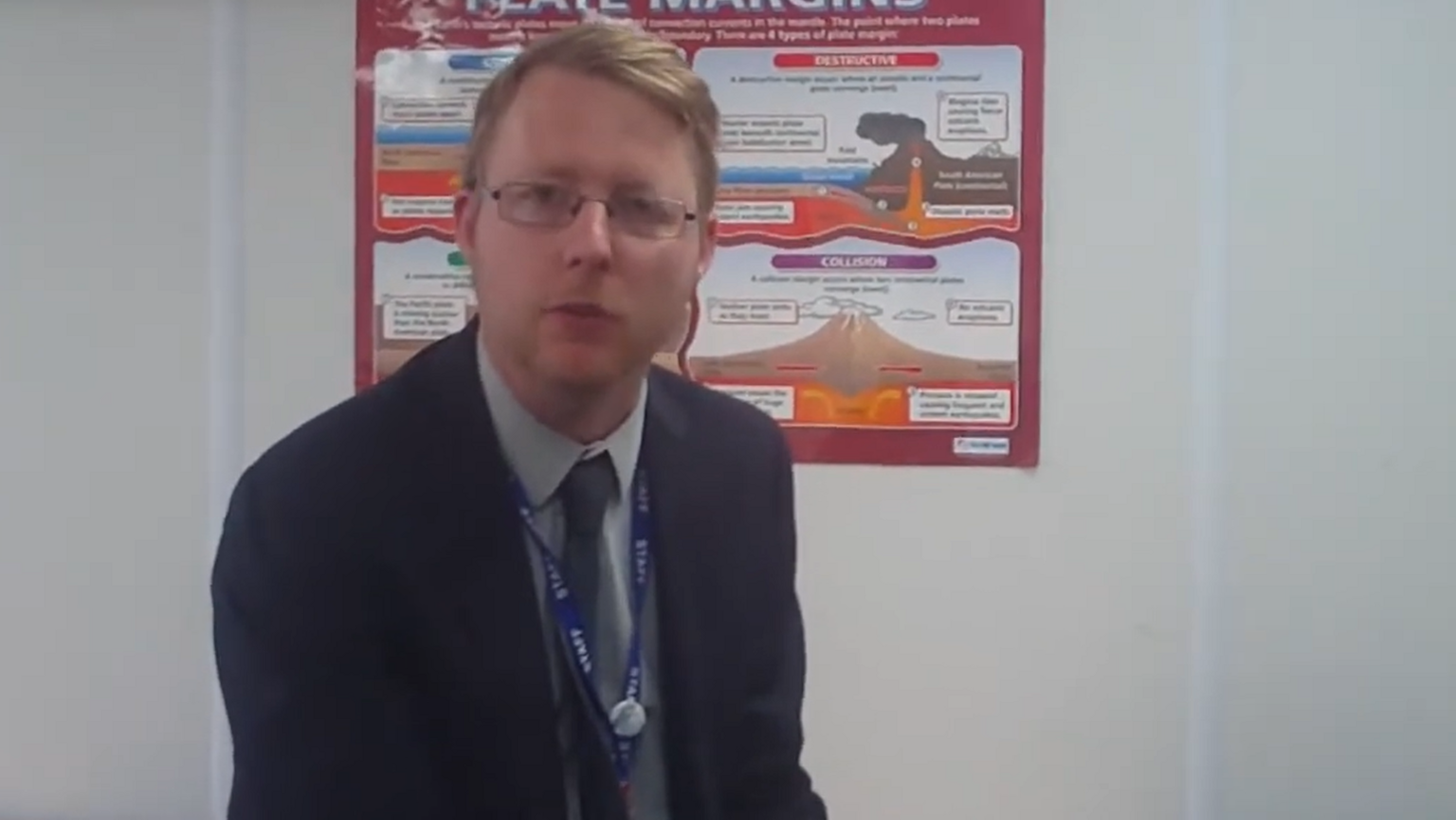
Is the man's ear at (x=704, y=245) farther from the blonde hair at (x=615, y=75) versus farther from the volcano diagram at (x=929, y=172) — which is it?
the volcano diagram at (x=929, y=172)

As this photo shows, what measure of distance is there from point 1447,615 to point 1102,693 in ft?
1.41

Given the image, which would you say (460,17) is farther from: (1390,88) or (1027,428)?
(1390,88)

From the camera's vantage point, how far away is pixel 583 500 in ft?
4.22

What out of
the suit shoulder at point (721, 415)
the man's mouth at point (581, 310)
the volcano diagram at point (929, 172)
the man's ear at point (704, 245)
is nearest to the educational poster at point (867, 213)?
the volcano diagram at point (929, 172)

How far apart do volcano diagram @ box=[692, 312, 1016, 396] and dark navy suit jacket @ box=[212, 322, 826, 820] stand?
0.54 metres

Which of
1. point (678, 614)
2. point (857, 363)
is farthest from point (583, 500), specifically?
point (857, 363)

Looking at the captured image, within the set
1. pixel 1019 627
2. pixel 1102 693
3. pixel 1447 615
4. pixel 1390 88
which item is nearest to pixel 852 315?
pixel 1019 627

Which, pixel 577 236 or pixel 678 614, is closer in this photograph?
pixel 577 236

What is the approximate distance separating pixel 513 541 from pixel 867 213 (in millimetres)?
722

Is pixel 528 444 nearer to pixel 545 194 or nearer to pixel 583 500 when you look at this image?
pixel 583 500

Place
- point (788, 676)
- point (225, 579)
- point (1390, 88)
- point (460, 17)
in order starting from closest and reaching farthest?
point (225, 579)
point (788, 676)
point (1390, 88)
point (460, 17)

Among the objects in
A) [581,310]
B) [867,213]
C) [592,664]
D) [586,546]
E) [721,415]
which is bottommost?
[592,664]

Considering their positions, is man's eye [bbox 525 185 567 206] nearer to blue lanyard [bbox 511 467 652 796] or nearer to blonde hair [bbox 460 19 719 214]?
blonde hair [bbox 460 19 719 214]

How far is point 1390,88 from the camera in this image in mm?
1666
